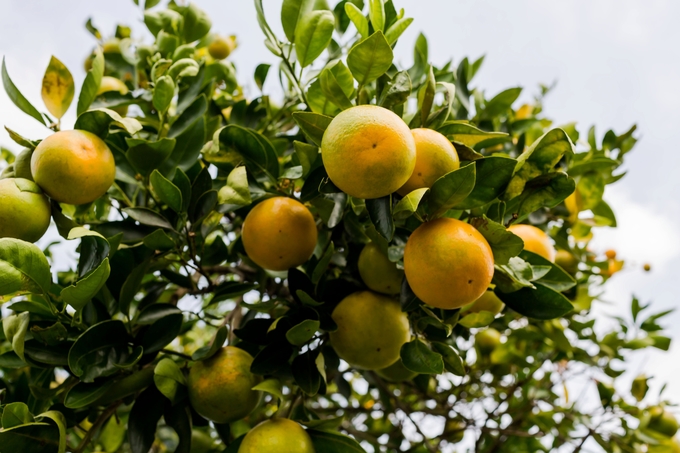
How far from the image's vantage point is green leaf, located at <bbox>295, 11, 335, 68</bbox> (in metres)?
1.26

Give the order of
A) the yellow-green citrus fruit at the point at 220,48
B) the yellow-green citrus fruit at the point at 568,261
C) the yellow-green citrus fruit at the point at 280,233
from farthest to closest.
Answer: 1. the yellow-green citrus fruit at the point at 220,48
2. the yellow-green citrus fruit at the point at 568,261
3. the yellow-green citrus fruit at the point at 280,233

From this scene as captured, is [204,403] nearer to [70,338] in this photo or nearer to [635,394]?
[70,338]

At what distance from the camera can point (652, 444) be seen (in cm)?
212

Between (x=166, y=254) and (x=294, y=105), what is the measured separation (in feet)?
2.21

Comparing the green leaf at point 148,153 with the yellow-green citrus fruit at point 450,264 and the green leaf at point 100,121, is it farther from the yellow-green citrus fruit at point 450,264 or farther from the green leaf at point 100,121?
the yellow-green citrus fruit at point 450,264

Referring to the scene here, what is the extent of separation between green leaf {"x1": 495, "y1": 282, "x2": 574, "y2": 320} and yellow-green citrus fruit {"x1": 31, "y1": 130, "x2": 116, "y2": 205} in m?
0.98

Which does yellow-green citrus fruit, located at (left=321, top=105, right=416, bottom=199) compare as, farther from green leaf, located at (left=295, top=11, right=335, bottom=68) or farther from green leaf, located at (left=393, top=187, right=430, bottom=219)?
green leaf, located at (left=295, top=11, right=335, bottom=68)

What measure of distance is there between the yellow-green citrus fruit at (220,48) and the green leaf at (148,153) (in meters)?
1.26

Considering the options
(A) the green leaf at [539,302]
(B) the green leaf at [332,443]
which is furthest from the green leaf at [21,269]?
(A) the green leaf at [539,302]

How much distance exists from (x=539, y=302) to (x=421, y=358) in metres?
0.29

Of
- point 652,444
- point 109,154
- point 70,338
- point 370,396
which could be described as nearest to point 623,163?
point 652,444

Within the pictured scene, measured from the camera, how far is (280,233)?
1257mm

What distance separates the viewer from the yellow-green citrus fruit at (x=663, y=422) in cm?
215

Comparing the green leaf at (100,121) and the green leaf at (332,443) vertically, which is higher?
the green leaf at (100,121)
